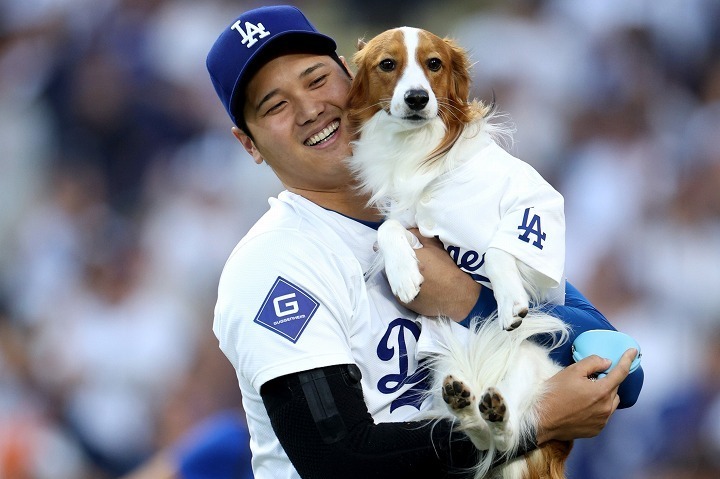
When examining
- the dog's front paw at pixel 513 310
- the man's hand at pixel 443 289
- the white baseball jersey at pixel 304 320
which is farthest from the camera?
the man's hand at pixel 443 289

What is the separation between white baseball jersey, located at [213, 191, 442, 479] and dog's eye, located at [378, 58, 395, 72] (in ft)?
1.57

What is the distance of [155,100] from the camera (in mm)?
5523

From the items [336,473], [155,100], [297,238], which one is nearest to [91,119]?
[155,100]

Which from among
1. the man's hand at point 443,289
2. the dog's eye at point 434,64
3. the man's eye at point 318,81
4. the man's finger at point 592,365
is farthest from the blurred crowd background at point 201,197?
the man's finger at point 592,365

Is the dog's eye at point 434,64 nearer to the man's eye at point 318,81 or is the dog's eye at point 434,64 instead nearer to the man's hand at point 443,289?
the man's eye at point 318,81

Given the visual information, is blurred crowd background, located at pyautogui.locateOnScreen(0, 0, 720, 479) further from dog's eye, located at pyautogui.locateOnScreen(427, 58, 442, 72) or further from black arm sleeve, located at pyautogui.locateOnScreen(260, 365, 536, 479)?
black arm sleeve, located at pyautogui.locateOnScreen(260, 365, 536, 479)

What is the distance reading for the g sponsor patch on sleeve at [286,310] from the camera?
2.13 metres

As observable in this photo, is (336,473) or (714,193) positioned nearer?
(336,473)

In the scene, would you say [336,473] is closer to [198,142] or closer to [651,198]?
[651,198]

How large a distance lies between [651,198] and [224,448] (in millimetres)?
2501

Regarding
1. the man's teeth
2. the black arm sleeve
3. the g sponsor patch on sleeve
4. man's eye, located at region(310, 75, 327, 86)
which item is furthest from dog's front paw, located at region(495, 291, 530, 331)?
man's eye, located at region(310, 75, 327, 86)

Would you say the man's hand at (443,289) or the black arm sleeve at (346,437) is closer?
the black arm sleeve at (346,437)

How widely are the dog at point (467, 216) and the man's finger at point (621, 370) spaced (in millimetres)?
183

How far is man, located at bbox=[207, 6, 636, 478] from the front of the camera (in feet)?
6.75
